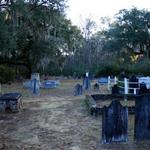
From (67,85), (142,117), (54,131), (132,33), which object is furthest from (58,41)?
(142,117)

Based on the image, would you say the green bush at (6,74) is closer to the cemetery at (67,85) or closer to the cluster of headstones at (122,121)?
the cemetery at (67,85)

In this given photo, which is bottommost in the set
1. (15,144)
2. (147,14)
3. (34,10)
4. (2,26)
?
(15,144)

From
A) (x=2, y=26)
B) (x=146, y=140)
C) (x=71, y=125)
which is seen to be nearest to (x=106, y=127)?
(x=146, y=140)

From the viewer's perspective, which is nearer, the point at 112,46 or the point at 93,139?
the point at 93,139

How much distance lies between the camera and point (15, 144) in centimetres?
816

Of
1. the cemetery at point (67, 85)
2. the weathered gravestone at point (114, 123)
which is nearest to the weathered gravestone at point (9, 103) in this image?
the cemetery at point (67, 85)

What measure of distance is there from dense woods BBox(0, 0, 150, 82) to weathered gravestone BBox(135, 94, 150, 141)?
13923 mm

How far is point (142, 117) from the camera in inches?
339

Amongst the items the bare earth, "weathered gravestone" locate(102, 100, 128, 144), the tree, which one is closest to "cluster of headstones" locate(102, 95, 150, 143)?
"weathered gravestone" locate(102, 100, 128, 144)

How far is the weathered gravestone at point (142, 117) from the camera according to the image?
851 cm

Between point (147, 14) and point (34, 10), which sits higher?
point (147, 14)

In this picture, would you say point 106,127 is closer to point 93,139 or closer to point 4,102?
point 93,139

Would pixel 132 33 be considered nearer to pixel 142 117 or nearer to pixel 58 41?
pixel 58 41

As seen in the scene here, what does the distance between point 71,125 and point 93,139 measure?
1.95m
